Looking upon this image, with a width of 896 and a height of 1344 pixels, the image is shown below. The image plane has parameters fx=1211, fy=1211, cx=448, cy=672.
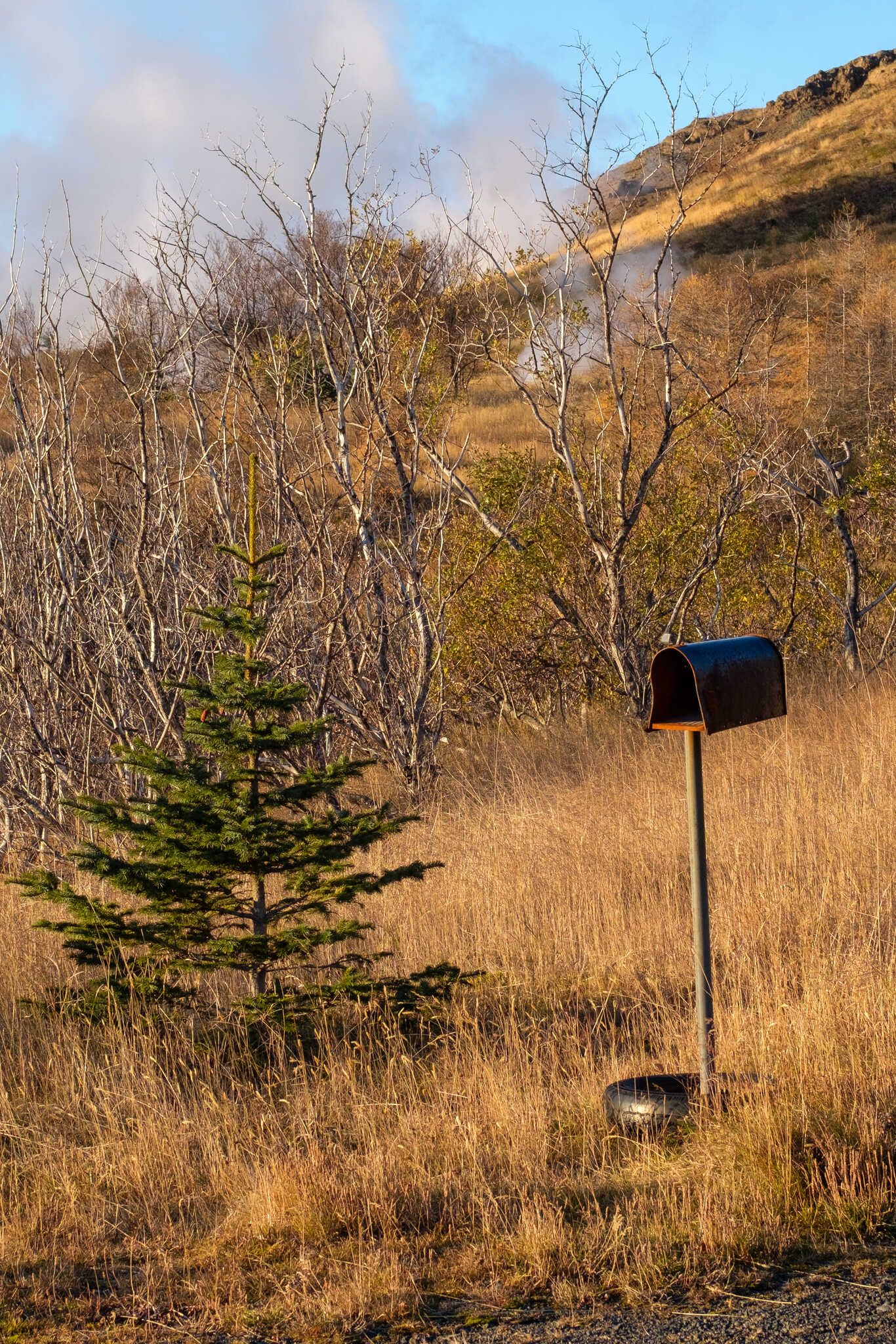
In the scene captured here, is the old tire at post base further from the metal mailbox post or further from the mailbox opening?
the mailbox opening

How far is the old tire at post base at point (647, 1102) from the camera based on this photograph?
336 centimetres

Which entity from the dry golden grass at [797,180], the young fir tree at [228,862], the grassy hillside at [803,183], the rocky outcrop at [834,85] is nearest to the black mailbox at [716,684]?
the young fir tree at [228,862]

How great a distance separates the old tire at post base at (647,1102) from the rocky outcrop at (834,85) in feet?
246

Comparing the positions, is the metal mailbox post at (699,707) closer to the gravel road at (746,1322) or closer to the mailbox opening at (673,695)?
the mailbox opening at (673,695)

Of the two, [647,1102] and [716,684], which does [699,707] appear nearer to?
[716,684]

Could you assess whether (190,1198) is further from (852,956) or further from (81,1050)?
(852,956)

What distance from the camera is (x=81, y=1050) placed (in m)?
4.19

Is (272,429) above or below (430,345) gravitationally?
below

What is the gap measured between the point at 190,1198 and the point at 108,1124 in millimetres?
581

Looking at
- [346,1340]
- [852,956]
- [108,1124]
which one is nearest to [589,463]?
[852,956]

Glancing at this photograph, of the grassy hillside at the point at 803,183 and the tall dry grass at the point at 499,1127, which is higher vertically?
the grassy hillside at the point at 803,183

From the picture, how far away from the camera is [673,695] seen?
3.49 m

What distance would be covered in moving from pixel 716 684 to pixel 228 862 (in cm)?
192

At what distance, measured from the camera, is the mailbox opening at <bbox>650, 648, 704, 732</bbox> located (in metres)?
3.39
